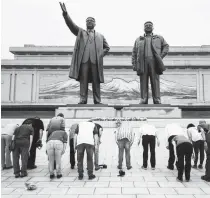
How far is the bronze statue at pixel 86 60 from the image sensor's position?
8.86 m

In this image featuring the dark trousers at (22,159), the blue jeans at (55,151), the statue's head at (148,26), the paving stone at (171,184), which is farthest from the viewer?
the statue's head at (148,26)

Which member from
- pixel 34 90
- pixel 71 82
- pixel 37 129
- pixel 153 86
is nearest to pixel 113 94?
pixel 71 82

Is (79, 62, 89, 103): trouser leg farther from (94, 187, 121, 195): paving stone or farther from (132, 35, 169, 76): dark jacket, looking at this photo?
(94, 187, 121, 195): paving stone

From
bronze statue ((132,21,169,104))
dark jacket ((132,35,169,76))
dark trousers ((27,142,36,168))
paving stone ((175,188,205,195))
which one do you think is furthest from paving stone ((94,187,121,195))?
dark jacket ((132,35,169,76))

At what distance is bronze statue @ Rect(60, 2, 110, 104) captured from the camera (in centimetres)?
886

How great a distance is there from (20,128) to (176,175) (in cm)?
373

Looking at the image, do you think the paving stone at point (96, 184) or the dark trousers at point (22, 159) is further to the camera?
the dark trousers at point (22, 159)

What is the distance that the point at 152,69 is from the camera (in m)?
9.01

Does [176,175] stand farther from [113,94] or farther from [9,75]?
[9,75]

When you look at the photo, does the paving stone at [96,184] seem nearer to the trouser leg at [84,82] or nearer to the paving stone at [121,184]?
the paving stone at [121,184]

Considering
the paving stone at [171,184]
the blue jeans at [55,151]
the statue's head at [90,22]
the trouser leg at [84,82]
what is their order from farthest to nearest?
the statue's head at [90,22]
the trouser leg at [84,82]
the blue jeans at [55,151]
the paving stone at [171,184]

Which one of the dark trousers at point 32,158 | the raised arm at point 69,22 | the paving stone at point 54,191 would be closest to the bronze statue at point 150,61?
the raised arm at point 69,22

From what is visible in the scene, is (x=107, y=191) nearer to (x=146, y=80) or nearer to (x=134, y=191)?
(x=134, y=191)

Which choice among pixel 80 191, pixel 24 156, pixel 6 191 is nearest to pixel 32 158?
pixel 24 156
